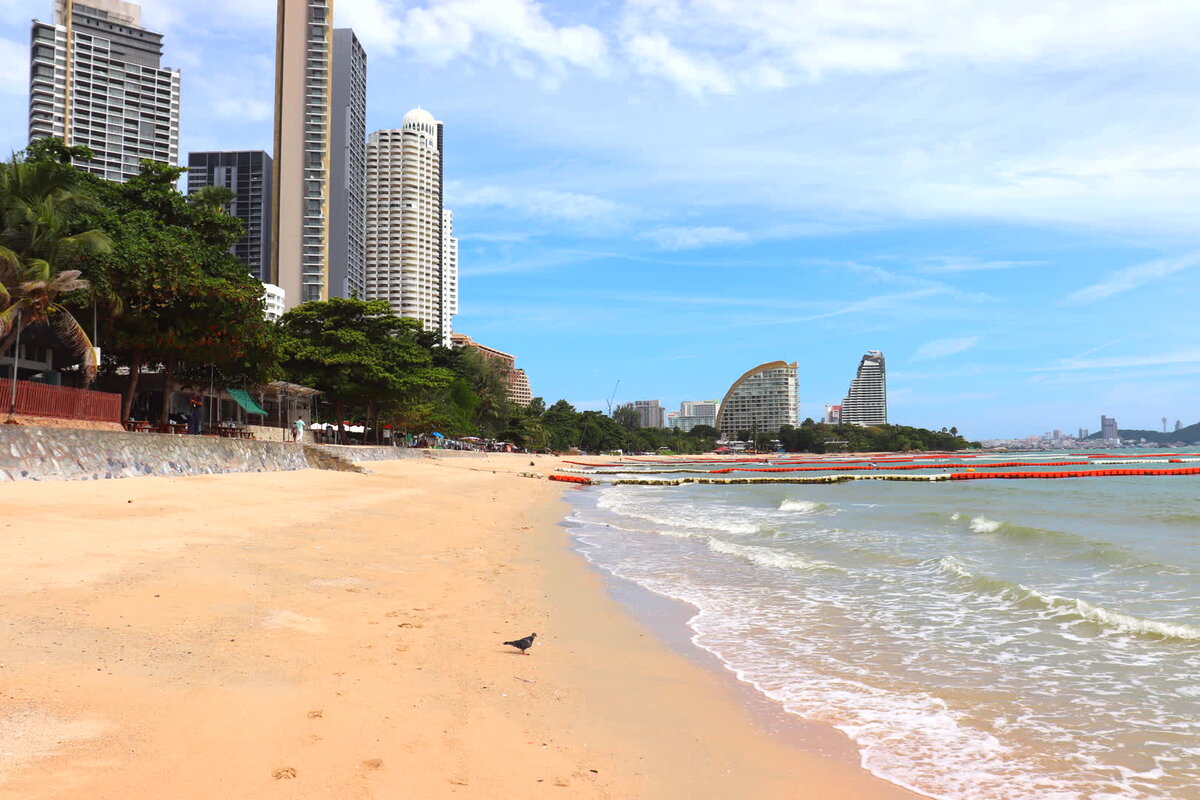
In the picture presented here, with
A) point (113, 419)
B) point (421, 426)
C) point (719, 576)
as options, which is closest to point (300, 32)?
point (421, 426)

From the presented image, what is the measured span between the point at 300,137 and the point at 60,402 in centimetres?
7938

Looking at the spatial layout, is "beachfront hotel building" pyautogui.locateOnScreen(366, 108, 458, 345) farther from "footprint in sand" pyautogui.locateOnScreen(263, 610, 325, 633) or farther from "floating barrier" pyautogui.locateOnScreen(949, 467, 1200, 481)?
"footprint in sand" pyautogui.locateOnScreen(263, 610, 325, 633)

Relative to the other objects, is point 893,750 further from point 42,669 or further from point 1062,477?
point 1062,477

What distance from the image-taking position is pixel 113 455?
15844 mm

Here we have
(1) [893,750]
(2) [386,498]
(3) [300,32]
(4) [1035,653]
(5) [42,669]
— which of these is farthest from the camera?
(3) [300,32]

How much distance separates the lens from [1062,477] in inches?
1801

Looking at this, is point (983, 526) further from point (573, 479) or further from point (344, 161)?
point (344, 161)

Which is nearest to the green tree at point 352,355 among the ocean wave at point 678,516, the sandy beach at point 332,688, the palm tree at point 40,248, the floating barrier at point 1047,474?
the palm tree at point 40,248

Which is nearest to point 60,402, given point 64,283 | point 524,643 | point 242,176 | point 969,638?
point 64,283

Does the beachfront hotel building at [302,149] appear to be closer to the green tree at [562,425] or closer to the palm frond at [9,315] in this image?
the green tree at [562,425]

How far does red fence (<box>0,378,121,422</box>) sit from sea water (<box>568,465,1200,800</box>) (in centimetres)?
1263

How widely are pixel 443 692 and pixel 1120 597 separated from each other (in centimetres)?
847

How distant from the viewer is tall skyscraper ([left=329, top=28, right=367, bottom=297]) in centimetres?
9594

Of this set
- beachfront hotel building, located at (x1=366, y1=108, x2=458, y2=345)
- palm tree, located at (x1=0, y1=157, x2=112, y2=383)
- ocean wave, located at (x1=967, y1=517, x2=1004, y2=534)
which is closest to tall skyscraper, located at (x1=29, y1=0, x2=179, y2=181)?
beachfront hotel building, located at (x1=366, y1=108, x2=458, y2=345)
